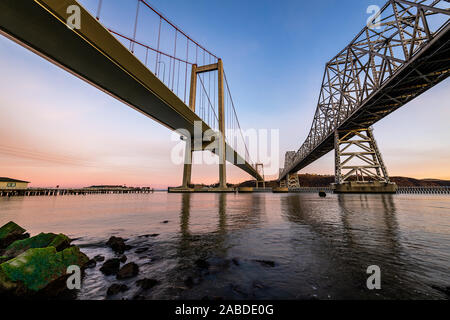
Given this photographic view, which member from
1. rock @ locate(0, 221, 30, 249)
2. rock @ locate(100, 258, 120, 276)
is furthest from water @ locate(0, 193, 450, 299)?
rock @ locate(0, 221, 30, 249)

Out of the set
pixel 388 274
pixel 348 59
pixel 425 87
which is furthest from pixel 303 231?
pixel 348 59

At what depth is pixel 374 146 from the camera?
2455cm

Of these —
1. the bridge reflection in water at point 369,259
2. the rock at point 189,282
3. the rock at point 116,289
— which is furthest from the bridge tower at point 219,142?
the rock at point 116,289

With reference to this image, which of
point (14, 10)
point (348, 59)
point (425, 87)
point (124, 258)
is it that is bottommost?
point (124, 258)

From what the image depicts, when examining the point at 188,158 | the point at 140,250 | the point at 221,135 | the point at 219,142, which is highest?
the point at 221,135

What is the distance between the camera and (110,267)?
123 inches

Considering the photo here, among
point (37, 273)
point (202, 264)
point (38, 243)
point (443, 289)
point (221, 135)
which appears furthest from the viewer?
point (221, 135)

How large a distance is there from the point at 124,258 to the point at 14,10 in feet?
43.6

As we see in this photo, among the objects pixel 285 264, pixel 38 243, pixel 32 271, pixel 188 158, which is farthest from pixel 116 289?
pixel 188 158

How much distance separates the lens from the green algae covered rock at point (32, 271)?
2.17 metres

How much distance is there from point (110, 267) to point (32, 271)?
1.03 meters

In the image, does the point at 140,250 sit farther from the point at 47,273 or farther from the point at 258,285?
the point at 258,285

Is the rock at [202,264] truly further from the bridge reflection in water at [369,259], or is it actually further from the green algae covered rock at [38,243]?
the green algae covered rock at [38,243]
